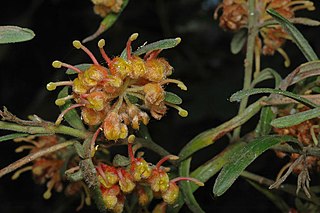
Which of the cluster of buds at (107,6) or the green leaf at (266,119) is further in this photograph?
the cluster of buds at (107,6)

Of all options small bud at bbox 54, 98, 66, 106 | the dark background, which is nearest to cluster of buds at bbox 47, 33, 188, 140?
small bud at bbox 54, 98, 66, 106

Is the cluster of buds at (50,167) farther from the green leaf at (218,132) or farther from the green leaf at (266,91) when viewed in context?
the green leaf at (266,91)

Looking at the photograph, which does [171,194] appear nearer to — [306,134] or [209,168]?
[209,168]

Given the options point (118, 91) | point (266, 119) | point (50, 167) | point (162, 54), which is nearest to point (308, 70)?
point (266, 119)

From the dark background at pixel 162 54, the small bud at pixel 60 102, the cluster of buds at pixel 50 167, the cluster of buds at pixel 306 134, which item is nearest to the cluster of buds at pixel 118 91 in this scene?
the small bud at pixel 60 102

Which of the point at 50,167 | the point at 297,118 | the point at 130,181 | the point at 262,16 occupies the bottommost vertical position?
the point at 50,167

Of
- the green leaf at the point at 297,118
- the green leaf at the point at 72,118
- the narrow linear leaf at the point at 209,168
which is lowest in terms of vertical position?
the narrow linear leaf at the point at 209,168

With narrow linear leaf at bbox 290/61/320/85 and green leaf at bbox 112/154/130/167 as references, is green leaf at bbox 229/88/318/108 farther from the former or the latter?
green leaf at bbox 112/154/130/167
